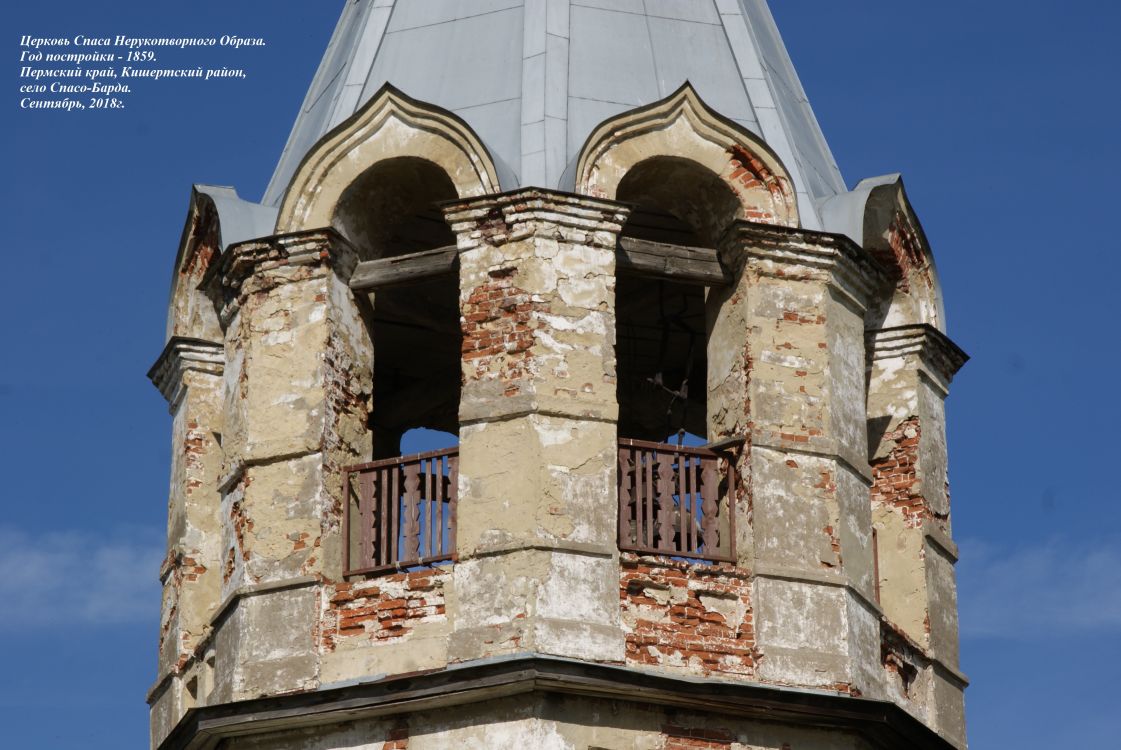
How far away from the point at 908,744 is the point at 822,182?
13.5 ft

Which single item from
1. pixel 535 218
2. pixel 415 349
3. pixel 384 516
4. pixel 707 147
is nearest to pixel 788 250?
pixel 707 147

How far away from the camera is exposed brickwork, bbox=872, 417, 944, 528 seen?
19812 mm

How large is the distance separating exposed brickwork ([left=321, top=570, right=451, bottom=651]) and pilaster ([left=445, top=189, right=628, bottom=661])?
0.22 m

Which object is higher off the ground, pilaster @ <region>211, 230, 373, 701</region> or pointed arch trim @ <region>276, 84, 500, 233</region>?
pointed arch trim @ <region>276, 84, 500, 233</region>

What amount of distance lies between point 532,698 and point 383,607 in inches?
51.3

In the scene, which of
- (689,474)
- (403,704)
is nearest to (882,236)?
(689,474)

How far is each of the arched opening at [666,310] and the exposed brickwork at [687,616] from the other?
208cm

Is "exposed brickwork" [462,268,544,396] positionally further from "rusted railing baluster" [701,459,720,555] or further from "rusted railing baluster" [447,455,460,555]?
"rusted railing baluster" [701,459,720,555]

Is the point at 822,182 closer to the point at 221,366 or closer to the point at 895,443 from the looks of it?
the point at 895,443

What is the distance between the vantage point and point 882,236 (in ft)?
65.5

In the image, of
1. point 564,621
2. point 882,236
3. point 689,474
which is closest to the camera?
point 564,621

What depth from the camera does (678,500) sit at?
1855 centimetres

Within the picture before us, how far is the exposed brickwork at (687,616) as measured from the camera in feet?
58.1

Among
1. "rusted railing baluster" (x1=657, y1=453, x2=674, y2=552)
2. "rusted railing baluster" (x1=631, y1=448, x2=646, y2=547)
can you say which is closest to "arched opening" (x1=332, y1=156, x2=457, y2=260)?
"rusted railing baluster" (x1=631, y1=448, x2=646, y2=547)
